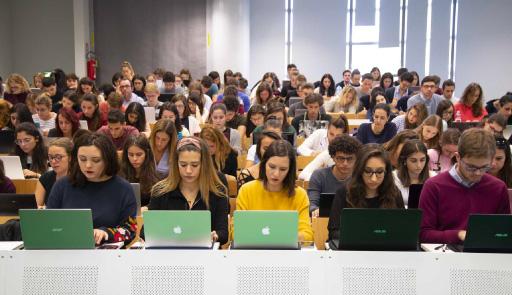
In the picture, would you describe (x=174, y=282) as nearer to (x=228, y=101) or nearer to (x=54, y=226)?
(x=54, y=226)

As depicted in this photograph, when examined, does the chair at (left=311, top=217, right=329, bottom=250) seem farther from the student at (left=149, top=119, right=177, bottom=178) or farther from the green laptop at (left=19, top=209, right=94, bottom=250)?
the student at (left=149, top=119, right=177, bottom=178)

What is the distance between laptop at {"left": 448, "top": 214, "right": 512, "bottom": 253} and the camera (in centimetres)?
270

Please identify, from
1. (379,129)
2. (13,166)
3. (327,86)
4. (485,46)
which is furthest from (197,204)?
(485,46)

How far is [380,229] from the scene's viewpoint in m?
2.74

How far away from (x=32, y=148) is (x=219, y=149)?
1682mm

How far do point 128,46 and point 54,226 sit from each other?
12.6 meters

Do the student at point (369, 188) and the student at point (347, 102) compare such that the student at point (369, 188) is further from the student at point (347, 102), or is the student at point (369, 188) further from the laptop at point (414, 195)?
the student at point (347, 102)

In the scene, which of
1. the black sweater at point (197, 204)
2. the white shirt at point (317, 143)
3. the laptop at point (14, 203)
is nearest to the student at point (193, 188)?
the black sweater at point (197, 204)

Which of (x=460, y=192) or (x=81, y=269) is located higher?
(x=460, y=192)

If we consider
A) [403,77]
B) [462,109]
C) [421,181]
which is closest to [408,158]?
[421,181]

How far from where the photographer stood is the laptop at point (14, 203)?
12.5 ft

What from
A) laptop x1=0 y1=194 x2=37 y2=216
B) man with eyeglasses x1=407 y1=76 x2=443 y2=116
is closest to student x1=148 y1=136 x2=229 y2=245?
laptop x1=0 y1=194 x2=37 y2=216

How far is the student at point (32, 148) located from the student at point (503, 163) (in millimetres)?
3789

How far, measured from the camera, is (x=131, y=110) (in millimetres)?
6387
